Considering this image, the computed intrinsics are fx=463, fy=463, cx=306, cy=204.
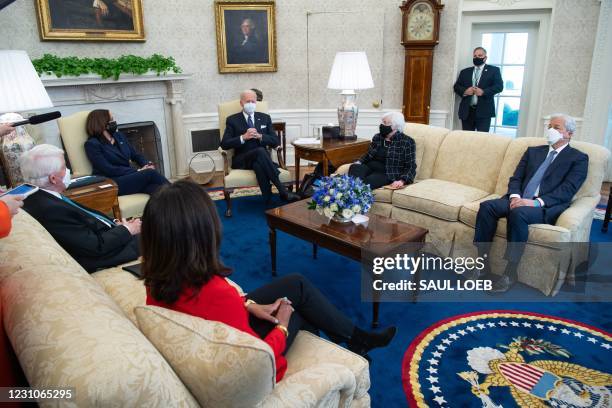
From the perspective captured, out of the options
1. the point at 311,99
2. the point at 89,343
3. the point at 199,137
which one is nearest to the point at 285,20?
the point at 311,99

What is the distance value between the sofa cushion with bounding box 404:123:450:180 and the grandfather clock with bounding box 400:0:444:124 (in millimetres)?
1931

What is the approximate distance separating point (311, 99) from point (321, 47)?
706 mm

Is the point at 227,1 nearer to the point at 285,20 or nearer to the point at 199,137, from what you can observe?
the point at 285,20

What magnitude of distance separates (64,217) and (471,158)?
10.1ft

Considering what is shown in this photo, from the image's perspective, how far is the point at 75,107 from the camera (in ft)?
16.5

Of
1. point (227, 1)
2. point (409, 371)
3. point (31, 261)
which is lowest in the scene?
point (409, 371)

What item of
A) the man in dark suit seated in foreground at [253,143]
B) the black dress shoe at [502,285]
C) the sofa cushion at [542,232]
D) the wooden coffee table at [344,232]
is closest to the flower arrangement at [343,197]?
the wooden coffee table at [344,232]

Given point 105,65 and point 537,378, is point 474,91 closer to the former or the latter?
point 537,378

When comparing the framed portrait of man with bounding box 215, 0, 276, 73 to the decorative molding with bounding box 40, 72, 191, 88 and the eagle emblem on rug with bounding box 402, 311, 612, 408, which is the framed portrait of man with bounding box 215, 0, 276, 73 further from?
the eagle emblem on rug with bounding box 402, 311, 612, 408

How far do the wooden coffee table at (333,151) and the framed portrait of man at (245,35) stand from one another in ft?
6.38

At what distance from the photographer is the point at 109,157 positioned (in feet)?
12.8

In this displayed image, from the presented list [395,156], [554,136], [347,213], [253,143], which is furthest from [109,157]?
[554,136]

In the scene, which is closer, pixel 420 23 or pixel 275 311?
pixel 275 311

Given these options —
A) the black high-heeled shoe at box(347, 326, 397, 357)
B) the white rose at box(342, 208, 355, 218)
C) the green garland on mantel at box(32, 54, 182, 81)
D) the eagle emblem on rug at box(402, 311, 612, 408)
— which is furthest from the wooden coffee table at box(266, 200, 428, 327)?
the green garland on mantel at box(32, 54, 182, 81)
